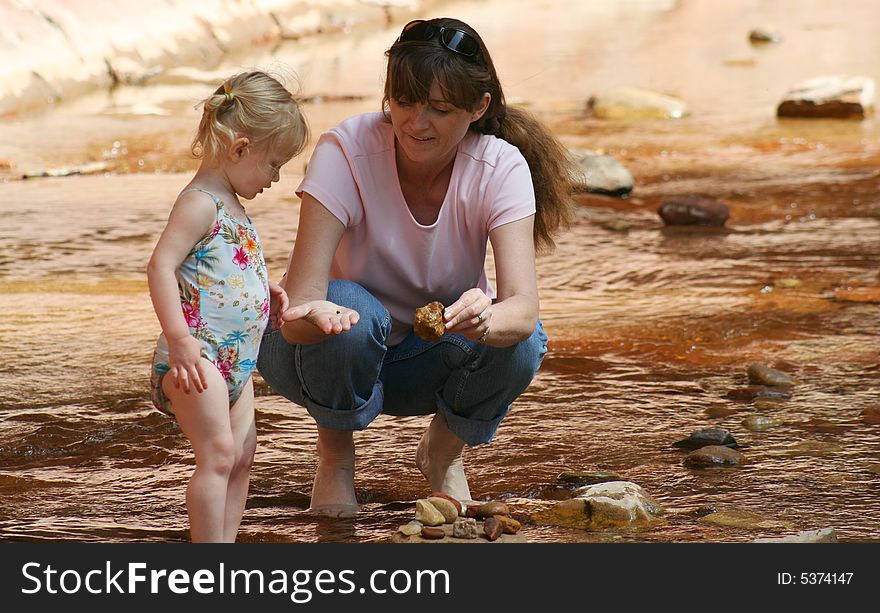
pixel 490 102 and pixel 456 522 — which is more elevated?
pixel 490 102

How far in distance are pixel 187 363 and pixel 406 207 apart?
0.79m

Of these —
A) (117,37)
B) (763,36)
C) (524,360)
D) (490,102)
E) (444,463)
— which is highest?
(763,36)

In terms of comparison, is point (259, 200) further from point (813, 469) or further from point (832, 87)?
point (832, 87)

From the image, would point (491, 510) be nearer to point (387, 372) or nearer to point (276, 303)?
point (387, 372)

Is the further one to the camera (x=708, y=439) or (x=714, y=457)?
(x=708, y=439)

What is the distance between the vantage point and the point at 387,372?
3393 millimetres

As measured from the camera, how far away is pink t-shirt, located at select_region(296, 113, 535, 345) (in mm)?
3209

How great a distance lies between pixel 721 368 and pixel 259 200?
4.03 m

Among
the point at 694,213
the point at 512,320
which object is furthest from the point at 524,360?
the point at 694,213

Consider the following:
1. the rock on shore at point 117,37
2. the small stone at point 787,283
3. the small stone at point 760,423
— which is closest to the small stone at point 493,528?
the small stone at point 760,423

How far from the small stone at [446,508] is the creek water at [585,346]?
12 centimetres

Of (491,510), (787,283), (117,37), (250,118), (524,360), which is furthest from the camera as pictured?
(117,37)

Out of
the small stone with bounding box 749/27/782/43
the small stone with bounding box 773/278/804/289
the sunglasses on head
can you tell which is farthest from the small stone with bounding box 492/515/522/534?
the small stone with bounding box 749/27/782/43

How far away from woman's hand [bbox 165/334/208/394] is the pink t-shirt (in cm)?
62
